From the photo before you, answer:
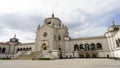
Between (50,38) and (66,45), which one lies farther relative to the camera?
(50,38)

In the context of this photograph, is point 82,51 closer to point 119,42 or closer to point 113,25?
point 119,42

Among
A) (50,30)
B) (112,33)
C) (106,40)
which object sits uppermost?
(50,30)

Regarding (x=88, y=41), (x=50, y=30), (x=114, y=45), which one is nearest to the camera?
(x=114, y=45)

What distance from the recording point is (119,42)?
2781 centimetres

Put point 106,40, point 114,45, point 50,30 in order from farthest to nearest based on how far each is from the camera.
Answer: point 50,30, point 106,40, point 114,45

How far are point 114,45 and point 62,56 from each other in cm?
1725

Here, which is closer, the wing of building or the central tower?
the wing of building

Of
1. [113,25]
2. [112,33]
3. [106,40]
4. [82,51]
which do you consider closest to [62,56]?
[82,51]

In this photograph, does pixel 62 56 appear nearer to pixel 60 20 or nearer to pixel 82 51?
pixel 82 51

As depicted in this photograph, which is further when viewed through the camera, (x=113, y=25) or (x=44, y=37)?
(x=44, y=37)

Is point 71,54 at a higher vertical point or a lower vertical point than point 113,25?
lower

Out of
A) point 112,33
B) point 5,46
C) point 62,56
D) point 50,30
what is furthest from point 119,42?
point 5,46

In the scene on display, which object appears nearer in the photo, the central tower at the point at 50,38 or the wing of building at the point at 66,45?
the wing of building at the point at 66,45

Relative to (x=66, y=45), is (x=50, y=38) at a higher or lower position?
higher
